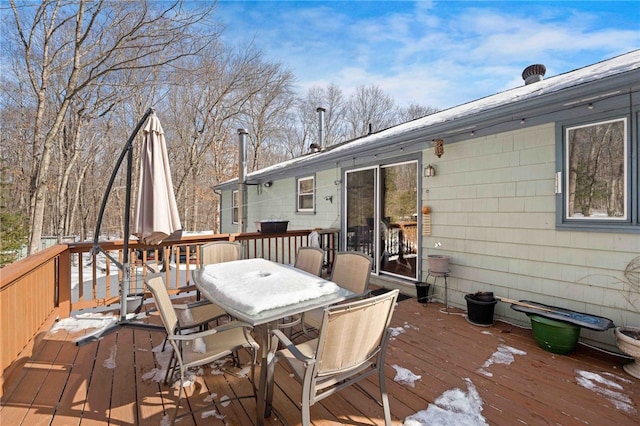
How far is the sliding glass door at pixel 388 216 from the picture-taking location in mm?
5246

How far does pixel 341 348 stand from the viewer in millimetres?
1848

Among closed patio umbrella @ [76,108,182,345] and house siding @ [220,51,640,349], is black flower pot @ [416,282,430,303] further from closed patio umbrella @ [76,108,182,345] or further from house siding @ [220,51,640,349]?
closed patio umbrella @ [76,108,182,345]

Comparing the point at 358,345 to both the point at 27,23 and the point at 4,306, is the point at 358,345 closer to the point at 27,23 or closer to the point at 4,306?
the point at 4,306

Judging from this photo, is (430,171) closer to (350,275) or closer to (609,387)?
(350,275)

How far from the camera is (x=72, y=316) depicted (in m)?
4.13

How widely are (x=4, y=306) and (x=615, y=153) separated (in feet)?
19.0

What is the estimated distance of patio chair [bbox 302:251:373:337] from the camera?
3107mm

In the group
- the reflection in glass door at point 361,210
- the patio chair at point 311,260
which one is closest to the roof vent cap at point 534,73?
the reflection in glass door at point 361,210

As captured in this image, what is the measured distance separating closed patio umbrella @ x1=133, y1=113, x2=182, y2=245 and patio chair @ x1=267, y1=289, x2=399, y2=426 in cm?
194

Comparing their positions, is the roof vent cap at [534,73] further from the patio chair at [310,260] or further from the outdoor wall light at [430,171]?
the patio chair at [310,260]

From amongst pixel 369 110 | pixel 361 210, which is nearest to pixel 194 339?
pixel 361 210

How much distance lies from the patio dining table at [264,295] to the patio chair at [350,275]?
433 mm

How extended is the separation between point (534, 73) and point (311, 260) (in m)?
5.23

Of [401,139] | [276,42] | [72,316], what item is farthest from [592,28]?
[72,316]
